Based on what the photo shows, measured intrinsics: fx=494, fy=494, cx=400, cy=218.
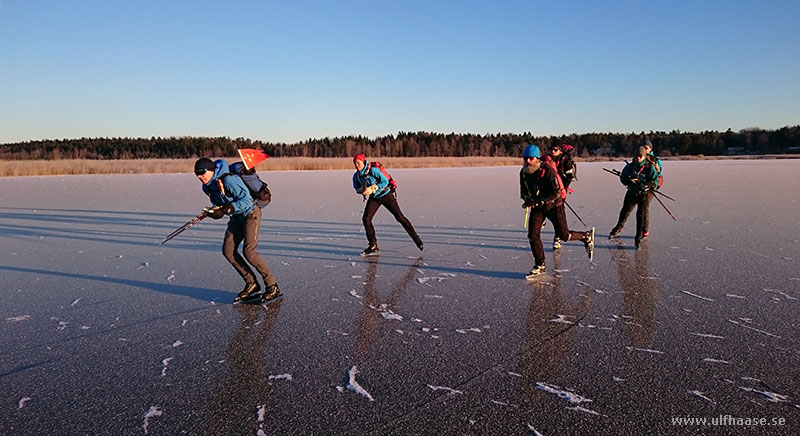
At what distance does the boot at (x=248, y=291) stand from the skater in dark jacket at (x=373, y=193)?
→ 2364 mm

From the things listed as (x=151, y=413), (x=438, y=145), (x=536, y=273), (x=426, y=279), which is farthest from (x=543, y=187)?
(x=438, y=145)

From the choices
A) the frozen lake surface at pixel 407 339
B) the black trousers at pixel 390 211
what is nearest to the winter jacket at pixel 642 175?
the frozen lake surface at pixel 407 339

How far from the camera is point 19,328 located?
400cm

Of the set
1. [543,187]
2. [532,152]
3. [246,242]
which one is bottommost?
[246,242]

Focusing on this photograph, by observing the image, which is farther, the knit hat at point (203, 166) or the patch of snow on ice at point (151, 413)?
the knit hat at point (203, 166)

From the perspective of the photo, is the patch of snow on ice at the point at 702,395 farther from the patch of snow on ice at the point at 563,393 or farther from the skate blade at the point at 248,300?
the skate blade at the point at 248,300

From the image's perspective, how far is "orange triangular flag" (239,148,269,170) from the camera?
488 centimetres

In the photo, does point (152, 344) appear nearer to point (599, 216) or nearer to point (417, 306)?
point (417, 306)

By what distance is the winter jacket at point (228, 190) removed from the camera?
457 centimetres

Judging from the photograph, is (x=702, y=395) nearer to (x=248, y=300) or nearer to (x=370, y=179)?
(x=248, y=300)

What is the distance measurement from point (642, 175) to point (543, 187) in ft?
10.1

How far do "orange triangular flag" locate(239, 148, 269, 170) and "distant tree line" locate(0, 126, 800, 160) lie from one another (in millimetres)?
73641

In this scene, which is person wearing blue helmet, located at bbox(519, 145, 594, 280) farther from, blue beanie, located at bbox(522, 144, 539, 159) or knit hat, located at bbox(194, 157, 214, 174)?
knit hat, located at bbox(194, 157, 214, 174)

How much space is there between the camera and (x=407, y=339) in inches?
145
